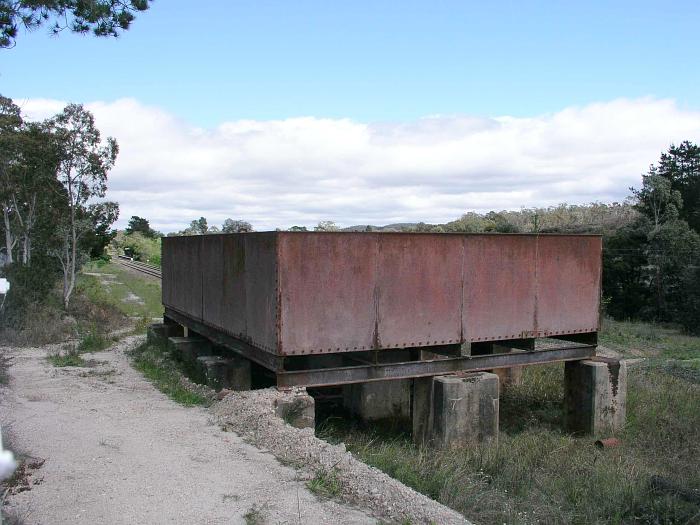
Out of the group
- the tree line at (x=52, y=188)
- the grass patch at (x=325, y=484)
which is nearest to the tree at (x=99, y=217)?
the tree line at (x=52, y=188)

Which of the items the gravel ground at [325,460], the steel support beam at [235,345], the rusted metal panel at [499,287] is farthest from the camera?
the rusted metal panel at [499,287]

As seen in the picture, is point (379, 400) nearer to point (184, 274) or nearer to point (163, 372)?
point (163, 372)

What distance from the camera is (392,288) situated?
31.6 ft

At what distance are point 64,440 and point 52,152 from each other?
15524mm

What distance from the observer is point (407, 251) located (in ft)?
31.8

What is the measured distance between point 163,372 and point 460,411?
5430mm

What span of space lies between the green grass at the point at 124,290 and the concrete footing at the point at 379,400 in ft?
39.5

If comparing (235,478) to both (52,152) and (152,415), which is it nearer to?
(152,415)

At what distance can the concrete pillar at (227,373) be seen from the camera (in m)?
10.6

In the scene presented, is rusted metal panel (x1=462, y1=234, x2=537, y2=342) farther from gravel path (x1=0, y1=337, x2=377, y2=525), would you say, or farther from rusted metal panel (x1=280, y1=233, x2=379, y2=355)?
gravel path (x1=0, y1=337, x2=377, y2=525)

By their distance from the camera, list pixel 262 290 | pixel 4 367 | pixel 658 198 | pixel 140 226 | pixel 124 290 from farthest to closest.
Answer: pixel 140 226
pixel 658 198
pixel 124 290
pixel 4 367
pixel 262 290

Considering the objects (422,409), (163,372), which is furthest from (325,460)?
(163,372)

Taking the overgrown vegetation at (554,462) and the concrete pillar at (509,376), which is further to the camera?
the concrete pillar at (509,376)

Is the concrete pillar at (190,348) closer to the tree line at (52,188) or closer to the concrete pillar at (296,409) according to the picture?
the concrete pillar at (296,409)
